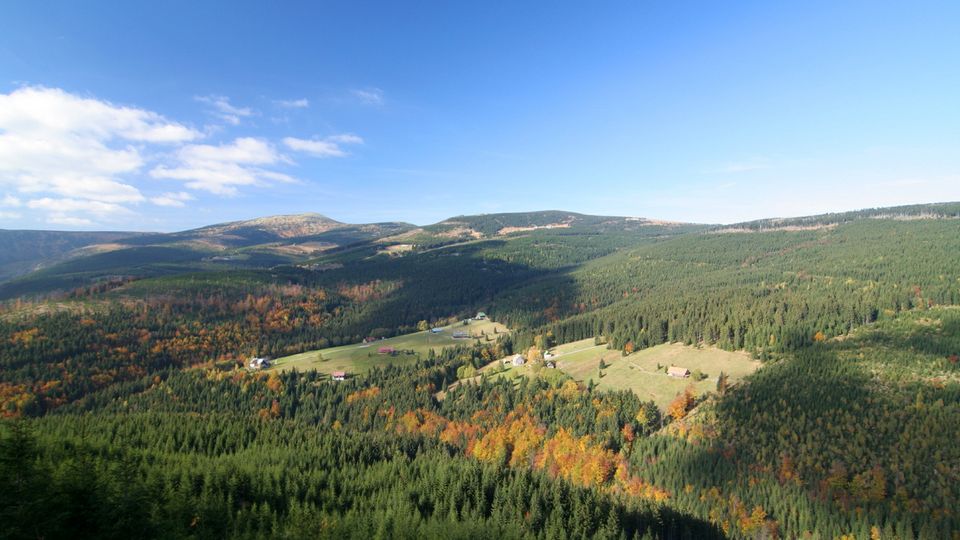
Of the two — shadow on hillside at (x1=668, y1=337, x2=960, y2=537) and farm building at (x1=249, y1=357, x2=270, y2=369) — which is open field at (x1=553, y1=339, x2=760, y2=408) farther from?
farm building at (x1=249, y1=357, x2=270, y2=369)

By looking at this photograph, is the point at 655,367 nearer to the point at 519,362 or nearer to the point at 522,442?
the point at 519,362

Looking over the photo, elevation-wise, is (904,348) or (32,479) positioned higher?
(32,479)

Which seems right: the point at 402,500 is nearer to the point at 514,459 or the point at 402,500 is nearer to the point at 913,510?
the point at 514,459

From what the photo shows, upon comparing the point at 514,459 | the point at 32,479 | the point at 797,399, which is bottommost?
the point at 514,459

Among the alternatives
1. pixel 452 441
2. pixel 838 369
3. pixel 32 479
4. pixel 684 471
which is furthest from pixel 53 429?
pixel 838 369

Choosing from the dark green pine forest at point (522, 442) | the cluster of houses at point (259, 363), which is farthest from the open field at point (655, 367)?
the cluster of houses at point (259, 363)

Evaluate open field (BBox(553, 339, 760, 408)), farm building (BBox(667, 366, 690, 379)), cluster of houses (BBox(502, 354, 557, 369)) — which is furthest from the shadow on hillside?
cluster of houses (BBox(502, 354, 557, 369))
